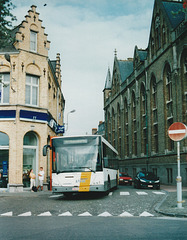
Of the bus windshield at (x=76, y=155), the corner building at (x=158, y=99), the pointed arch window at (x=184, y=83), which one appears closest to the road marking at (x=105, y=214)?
the bus windshield at (x=76, y=155)

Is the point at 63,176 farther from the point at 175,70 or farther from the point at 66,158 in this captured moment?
the point at 175,70

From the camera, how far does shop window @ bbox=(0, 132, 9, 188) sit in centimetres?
2333

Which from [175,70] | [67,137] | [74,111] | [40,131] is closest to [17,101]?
[40,131]

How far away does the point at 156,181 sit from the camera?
24.9 metres

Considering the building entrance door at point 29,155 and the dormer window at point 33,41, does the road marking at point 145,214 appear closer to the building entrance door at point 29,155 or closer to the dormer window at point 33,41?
the building entrance door at point 29,155

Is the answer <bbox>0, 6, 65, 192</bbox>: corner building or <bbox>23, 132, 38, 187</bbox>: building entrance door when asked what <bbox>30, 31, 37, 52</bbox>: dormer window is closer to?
<bbox>0, 6, 65, 192</bbox>: corner building

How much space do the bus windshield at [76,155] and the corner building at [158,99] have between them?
11311mm

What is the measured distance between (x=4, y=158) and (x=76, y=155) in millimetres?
9526

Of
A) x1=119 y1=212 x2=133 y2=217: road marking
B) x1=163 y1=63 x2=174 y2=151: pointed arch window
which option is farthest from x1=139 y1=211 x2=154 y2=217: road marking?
x1=163 y1=63 x2=174 y2=151: pointed arch window

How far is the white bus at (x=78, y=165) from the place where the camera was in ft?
50.4

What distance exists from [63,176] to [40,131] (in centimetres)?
997

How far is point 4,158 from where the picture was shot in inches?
928

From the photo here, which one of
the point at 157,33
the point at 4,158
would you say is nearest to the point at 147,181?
the point at 4,158

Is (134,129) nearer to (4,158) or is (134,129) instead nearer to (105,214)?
(4,158)
